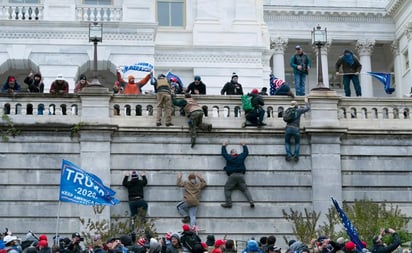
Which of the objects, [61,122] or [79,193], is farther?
[61,122]

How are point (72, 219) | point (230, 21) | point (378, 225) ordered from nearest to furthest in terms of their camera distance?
point (378, 225) → point (72, 219) → point (230, 21)

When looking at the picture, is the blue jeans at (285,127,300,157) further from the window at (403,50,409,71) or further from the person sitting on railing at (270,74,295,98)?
the window at (403,50,409,71)

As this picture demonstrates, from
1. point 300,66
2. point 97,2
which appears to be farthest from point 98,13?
point 300,66

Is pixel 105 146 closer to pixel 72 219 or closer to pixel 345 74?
pixel 72 219

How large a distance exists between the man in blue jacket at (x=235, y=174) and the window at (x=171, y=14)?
15965 millimetres

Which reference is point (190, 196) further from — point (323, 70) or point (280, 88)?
point (323, 70)

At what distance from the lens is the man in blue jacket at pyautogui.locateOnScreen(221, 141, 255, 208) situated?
114ft

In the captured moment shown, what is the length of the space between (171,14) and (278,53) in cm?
2434

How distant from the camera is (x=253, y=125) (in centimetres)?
3569

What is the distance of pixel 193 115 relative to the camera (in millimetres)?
35031

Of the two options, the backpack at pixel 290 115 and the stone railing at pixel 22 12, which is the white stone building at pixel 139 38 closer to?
the stone railing at pixel 22 12

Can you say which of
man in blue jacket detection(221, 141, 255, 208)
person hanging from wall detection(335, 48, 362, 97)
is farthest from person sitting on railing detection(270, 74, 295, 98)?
man in blue jacket detection(221, 141, 255, 208)

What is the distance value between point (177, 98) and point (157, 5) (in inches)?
594

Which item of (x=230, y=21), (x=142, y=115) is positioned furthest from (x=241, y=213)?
(x=230, y=21)
